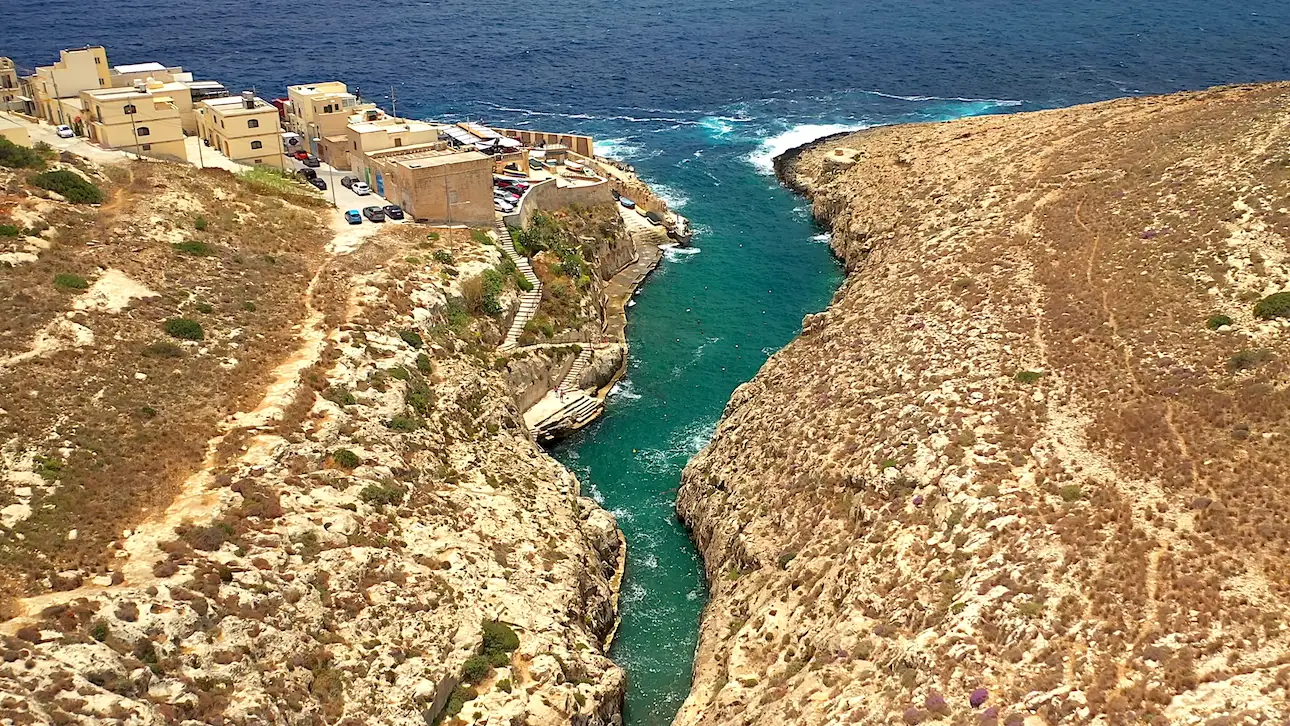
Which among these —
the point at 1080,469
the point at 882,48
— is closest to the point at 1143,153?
the point at 1080,469

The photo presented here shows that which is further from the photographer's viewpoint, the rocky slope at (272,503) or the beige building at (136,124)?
the beige building at (136,124)

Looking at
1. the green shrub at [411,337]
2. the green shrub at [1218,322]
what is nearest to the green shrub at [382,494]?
the green shrub at [411,337]

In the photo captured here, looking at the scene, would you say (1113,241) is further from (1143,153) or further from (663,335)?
(663,335)

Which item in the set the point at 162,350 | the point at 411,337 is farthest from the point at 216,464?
the point at 411,337

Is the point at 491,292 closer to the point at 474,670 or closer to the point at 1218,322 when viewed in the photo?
the point at 474,670

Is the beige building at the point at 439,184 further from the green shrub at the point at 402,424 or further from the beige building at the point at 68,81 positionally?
the green shrub at the point at 402,424

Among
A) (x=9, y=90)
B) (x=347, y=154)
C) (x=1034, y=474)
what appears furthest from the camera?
(x=9, y=90)
